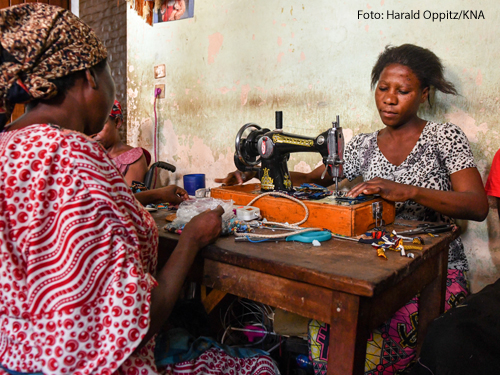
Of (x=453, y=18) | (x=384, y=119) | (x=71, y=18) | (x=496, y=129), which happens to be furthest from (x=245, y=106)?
(x=71, y=18)

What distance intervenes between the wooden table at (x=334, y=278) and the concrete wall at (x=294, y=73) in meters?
1.19

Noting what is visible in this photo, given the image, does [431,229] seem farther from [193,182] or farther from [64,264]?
[193,182]

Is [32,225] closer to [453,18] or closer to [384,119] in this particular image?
[384,119]

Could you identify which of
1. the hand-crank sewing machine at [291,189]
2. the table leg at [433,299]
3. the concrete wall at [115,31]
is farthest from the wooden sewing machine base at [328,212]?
the concrete wall at [115,31]

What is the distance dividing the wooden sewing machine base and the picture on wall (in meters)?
2.46

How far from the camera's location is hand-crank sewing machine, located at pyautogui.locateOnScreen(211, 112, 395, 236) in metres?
1.45

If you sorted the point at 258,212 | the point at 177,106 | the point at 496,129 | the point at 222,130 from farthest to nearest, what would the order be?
1. the point at 177,106
2. the point at 222,130
3. the point at 496,129
4. the point at 258,212

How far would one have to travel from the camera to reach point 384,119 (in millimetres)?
2070

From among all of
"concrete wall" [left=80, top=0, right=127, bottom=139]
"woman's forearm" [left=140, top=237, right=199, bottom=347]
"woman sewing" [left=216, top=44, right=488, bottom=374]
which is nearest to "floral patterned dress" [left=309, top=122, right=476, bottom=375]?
"woman sewing" [left=216, top=44, right=488, bottom=374]

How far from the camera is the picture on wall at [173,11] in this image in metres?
3.50

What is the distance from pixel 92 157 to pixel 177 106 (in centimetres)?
293

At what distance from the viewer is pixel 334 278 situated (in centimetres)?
101

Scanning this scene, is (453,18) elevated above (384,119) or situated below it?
above

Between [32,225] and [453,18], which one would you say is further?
[453,18]
